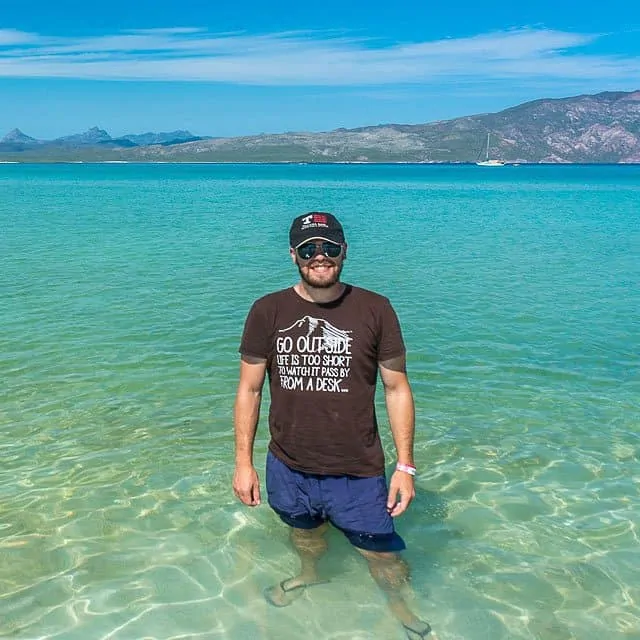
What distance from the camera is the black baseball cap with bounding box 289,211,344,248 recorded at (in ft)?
16.1

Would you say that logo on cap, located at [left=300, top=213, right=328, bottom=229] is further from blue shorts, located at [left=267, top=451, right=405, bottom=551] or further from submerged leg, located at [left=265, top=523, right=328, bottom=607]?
submerged leg, located at [left=265, top=523, right=328, bottom=607]

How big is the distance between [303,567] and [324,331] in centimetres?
254

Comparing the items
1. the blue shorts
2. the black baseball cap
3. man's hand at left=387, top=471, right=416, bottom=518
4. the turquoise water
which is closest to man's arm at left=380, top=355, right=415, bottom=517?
man's hand at left=387, top=471, right=416, bottom=518

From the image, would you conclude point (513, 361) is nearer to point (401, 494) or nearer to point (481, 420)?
point (481, 420)

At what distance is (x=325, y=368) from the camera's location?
16.6 feet

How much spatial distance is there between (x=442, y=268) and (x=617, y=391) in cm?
1438

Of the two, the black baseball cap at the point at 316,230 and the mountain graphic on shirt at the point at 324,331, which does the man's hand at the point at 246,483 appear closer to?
the mountain graphic on shirt at the point at 324,331

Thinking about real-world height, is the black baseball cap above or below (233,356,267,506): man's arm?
above

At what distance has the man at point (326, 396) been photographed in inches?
196

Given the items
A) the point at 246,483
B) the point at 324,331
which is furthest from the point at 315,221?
the point at 246,483

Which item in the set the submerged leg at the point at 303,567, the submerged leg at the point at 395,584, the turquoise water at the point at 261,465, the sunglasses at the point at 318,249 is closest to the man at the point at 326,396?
the sunglasses at the point at 318,249

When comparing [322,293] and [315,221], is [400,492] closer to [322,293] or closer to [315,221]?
[322,293]

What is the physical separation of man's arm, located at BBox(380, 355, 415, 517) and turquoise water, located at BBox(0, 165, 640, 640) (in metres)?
1.31

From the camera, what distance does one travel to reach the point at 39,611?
597cm
